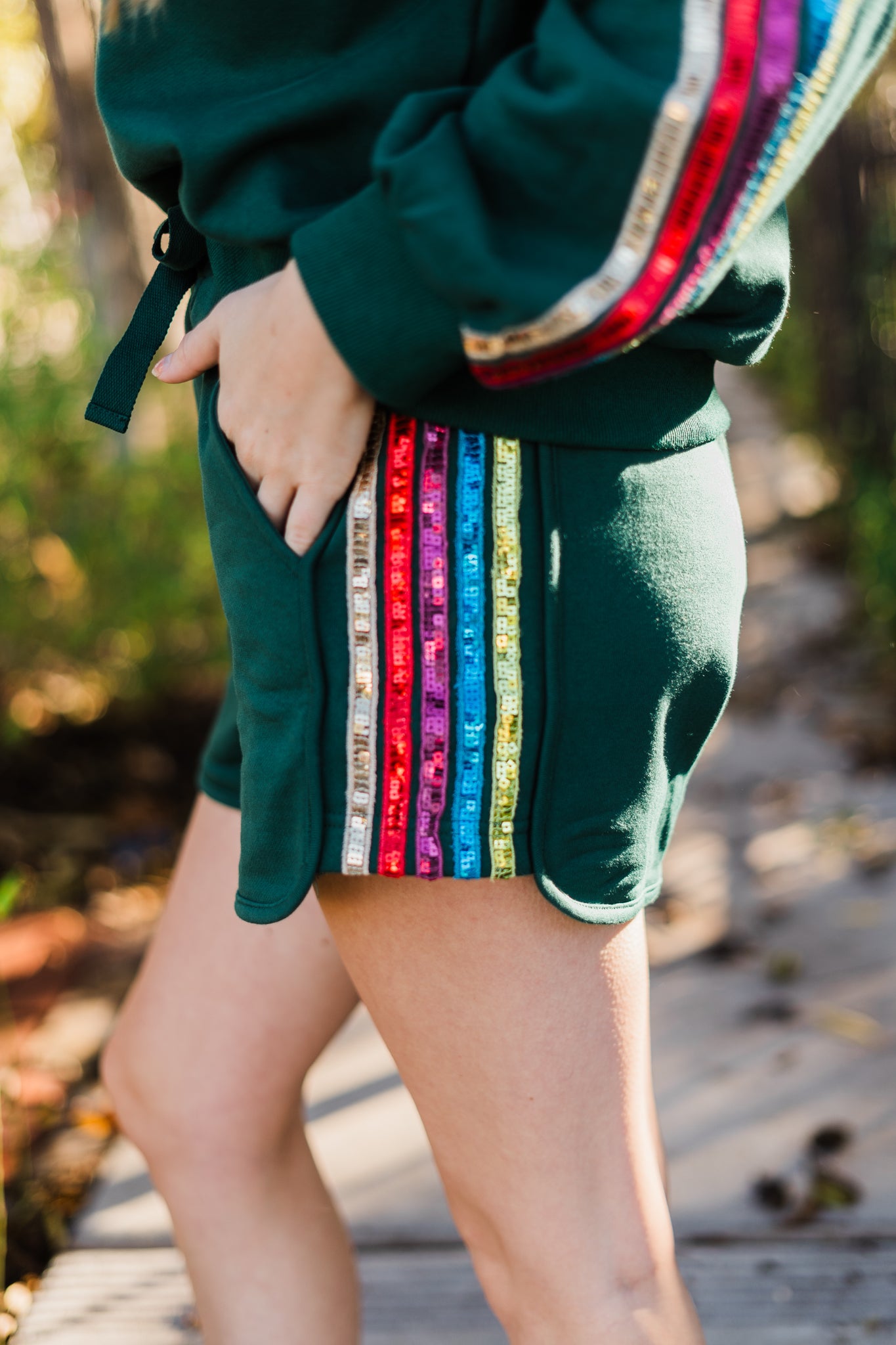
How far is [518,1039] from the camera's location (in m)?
0.92

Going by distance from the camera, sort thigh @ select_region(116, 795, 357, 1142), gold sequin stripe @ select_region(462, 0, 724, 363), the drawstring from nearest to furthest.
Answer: gold sequin stripe @ select_region(462, 0, 724, 363) < the drawstring < thigh @ select_region(116, 795, 357, 1142)

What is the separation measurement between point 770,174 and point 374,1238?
5.61ft

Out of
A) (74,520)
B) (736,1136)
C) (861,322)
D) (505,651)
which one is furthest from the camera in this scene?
(861,322)

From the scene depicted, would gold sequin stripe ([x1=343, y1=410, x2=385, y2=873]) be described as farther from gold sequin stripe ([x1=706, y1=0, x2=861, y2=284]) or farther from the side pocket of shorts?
gold sequin stripe ([x1=706, y1=0, x2=861, y2=284])

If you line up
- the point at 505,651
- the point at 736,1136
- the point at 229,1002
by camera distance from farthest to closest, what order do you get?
the point at 736,1136, the point at 229,1002, the point at 505,651

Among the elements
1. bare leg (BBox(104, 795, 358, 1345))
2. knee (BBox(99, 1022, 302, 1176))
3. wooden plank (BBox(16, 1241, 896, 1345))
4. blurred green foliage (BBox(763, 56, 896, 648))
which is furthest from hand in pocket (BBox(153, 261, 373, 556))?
blurred green foliage (BBox(763, 56, 896, 648))

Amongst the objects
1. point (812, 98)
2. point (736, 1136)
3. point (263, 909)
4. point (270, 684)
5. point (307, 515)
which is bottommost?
point (736, 1136)

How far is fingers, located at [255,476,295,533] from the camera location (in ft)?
2.89

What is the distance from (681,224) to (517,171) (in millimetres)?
110

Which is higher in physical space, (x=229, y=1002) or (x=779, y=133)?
(x=779, y=133)

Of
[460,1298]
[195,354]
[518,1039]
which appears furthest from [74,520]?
[518,1039]

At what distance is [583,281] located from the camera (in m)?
0.77

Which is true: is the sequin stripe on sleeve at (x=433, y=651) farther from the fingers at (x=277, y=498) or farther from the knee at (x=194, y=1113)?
the knee at (x=194, y=1113)

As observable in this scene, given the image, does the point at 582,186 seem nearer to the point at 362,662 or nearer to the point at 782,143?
the point at 782,143
